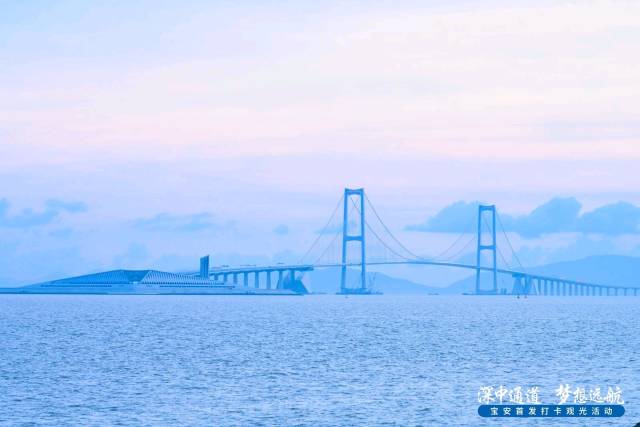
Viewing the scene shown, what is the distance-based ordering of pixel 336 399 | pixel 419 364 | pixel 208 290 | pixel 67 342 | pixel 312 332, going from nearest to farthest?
pixel 336 399 < pixel 419 364 < pixel 67 342 < pixel 312 332 < pixel 208 290

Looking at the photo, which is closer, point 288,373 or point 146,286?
point 288,373

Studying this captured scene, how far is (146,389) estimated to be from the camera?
35812 millimetres

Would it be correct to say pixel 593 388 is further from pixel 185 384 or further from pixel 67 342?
pixel 67 342

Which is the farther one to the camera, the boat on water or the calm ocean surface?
the boat on water

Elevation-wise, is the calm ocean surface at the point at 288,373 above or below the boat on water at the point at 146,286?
below

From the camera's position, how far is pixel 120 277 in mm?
196875

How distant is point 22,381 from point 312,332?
105ft

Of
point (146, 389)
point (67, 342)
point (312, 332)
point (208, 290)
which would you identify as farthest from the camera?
point (208, 290)

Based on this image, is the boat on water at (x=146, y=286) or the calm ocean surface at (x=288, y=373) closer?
the calm ocean surface at (x=288, y=373)

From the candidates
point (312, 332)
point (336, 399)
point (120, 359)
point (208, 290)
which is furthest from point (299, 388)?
point (208, 290)

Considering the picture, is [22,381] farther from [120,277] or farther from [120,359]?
[120,277]

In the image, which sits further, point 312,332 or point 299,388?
point 312,332

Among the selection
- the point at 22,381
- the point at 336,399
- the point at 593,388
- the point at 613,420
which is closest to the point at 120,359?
the point at 22,381

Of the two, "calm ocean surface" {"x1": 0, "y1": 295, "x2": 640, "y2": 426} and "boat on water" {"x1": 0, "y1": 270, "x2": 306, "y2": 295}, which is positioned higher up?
"boat on water" {"x1": 0, "y1": 270, "x2": 306, "y2": 295}
